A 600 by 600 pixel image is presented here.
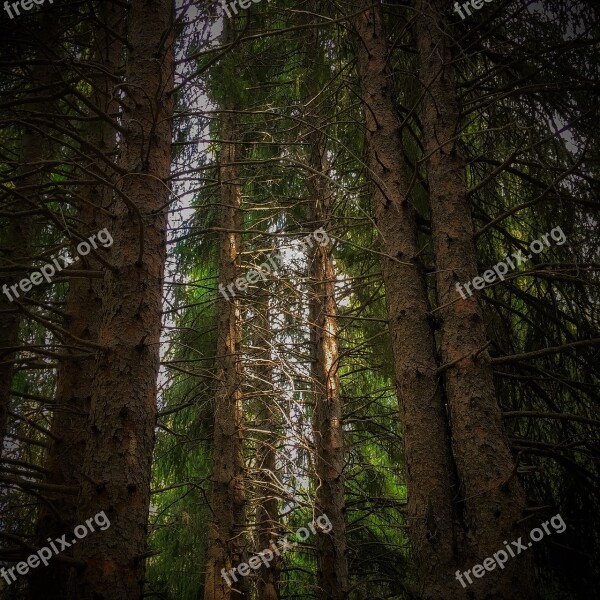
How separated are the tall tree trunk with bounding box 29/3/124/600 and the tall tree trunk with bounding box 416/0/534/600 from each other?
2.80m

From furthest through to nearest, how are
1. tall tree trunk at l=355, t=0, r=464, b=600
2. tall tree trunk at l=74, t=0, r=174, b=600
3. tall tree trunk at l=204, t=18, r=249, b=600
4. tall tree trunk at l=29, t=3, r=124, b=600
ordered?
1. tall tree trunk at l=204, t=18, r=249, b=600
2. tall tree trunk at l=29, t=3, r=124, b=600
3. tall tree trunk at l=355, t=0, r=464, b=600
4. tall tree trunk at l=74, t=0, r=174, b=600

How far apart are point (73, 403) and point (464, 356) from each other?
3808 mm

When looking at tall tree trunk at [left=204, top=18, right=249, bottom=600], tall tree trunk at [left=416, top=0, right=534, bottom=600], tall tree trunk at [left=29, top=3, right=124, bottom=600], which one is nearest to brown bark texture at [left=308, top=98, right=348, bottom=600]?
tall tree trunk at [left=204, top=18, right=249, bottom=600]

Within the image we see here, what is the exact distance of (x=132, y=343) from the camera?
2.78m

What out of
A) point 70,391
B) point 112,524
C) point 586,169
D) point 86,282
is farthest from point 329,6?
point 112,524

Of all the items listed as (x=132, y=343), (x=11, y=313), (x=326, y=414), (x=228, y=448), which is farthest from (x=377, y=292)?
(x=11, y=313)

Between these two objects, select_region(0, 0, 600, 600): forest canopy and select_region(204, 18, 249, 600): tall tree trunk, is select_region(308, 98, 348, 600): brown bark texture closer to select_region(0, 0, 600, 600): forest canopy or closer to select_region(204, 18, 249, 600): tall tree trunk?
select_region(0, 0, 600, 600): forest canopy

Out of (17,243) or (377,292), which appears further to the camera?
(377,292)

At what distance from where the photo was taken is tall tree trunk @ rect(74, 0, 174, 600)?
2363mm

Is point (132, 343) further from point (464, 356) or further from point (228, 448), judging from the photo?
point (228, 448)

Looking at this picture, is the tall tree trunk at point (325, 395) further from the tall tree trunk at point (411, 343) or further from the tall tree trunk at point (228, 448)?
the tall tree trunk at point (228, 448)

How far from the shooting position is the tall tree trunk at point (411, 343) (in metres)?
2.89

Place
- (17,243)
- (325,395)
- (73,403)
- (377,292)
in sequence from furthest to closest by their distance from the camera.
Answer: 1. (325,395)
2. (73,403)
3. (377,292)
4. (17,243)

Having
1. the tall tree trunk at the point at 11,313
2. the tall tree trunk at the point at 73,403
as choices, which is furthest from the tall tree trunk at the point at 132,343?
the tall tree trunk at the point at 11,313
